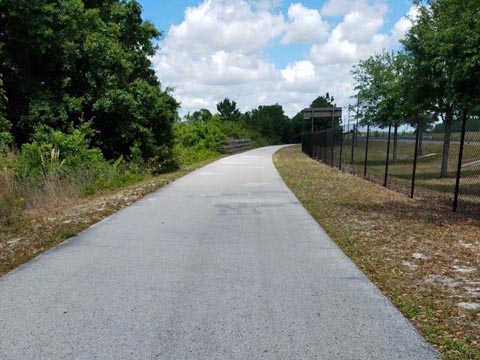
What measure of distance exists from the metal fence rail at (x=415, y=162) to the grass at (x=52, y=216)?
24.3ft

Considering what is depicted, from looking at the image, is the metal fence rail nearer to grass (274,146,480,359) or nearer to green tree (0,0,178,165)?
grass (274,146,480,359)

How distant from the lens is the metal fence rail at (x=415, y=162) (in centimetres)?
972

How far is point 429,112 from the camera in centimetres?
1864

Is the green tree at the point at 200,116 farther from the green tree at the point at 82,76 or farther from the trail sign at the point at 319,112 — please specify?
the green tree at the point at 82,76

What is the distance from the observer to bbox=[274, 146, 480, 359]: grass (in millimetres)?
3320

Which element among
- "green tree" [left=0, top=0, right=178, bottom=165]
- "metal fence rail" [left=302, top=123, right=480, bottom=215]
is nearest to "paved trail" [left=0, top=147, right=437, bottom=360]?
"metal fence rail" [left=302, top=123, right=480, bottom=215]

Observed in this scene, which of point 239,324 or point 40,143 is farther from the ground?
point 40,143

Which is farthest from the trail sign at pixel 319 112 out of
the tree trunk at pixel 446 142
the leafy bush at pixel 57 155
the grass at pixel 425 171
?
the leafy bush at pixel 57 155

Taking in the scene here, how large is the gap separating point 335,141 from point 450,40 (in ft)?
31.9

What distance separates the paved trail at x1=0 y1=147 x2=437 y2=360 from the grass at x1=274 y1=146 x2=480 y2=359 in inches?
9.0

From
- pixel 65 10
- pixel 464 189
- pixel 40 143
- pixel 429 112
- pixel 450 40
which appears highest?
pixel 65 10

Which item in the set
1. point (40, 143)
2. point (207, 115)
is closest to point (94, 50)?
point (40, 143)

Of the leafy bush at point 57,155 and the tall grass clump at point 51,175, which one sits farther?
the leafy bush at point 57,155

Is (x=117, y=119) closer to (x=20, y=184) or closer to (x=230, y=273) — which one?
(x=20, y=184)
